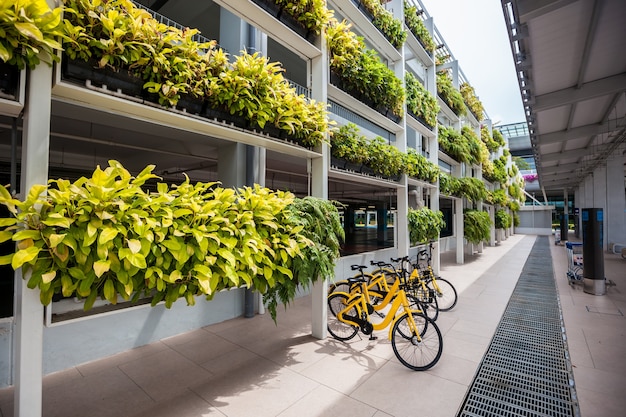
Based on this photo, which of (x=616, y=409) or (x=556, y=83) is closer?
(x=616, y=409)

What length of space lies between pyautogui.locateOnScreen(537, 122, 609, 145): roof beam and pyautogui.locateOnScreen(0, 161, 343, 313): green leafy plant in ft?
37.8

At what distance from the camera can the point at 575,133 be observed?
9.85 m

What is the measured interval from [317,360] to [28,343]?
2.82 meters

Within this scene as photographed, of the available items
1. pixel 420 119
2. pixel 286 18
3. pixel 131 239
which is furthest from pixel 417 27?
pixel 131 239

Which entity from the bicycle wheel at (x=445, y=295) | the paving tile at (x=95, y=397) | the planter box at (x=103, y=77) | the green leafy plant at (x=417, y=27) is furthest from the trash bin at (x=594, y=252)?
the planter box at (x=103, y=77)

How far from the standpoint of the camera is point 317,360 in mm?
3736

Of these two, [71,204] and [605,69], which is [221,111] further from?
[605,69]

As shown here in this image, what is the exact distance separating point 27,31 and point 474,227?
12.3 metres

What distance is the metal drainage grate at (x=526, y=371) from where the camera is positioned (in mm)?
2795

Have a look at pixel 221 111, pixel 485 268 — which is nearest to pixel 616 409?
pixel 221 111

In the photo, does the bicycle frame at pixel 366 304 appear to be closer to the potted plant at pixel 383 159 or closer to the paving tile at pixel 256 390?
the paving tile at pixel 256 390

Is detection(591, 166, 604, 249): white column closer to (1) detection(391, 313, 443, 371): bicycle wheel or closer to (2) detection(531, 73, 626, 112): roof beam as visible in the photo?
(2) detection(531, 73, 626, 112): roof beam

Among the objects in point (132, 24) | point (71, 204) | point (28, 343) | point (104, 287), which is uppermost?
point (132, 24)

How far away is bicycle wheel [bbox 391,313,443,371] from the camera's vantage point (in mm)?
3561
